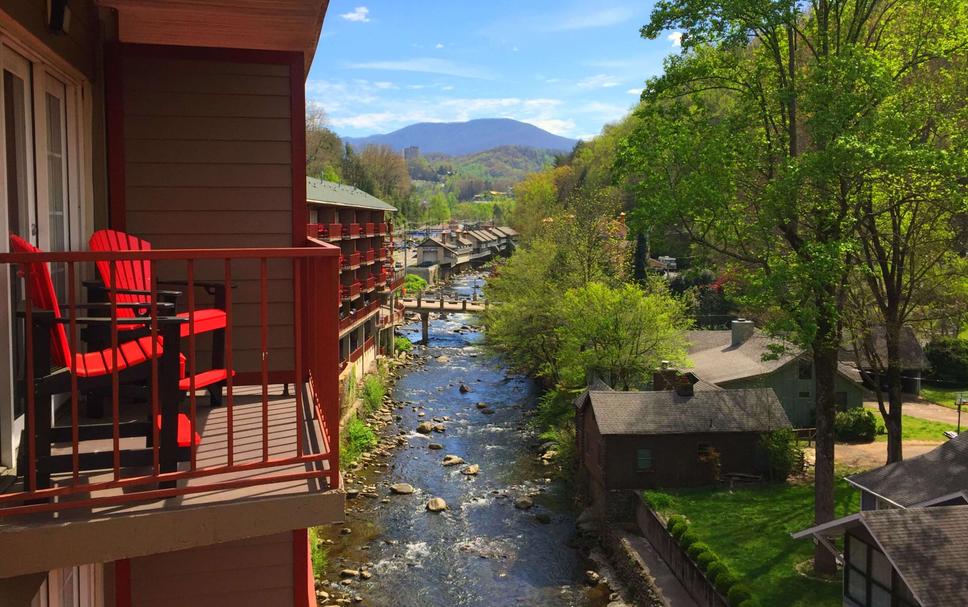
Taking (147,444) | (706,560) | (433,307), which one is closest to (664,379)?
(706,560)

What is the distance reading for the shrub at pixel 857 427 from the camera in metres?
25.1

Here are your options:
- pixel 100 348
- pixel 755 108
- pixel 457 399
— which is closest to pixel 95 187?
pixel 100 348

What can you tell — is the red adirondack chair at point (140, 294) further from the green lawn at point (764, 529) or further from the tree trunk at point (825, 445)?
the tree trunk at point (825, 445)

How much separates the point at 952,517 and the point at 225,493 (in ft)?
41.0

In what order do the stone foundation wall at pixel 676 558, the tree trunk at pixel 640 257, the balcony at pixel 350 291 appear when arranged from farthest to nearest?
the tree trunk at pixel 640 257 → the balcony at pixel 350 291 → the stone foundation wall at pixel 676 558

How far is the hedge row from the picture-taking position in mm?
13883

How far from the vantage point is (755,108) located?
1797 centimetres

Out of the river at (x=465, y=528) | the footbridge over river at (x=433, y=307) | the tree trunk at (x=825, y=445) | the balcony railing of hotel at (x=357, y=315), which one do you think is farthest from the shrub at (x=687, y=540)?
the footbridge over river at (x=433, y=307)

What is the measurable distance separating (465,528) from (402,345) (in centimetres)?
2505

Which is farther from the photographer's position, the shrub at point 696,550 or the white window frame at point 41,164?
the shrub at point 696,550

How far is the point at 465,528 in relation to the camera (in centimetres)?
2020

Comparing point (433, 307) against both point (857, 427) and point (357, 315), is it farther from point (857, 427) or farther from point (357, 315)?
point (857, 427)

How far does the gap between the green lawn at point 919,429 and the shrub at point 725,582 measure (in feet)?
43.5

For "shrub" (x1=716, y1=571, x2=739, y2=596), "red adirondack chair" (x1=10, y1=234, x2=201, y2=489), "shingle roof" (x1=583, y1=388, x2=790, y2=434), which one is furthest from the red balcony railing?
"red adirondack chair" (x1=10, y1=234, x2=201, y2=489)
